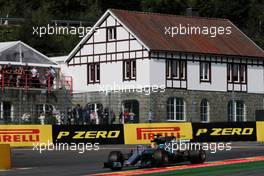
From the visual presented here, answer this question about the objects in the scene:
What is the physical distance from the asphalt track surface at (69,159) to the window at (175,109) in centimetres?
1674

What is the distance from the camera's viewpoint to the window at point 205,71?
2349 inches

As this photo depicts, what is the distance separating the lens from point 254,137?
38.4 meters

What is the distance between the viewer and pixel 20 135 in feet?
121

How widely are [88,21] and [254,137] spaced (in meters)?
45.1

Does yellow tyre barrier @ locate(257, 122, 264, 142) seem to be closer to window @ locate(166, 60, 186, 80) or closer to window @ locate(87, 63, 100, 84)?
window @ locate(166, 60, 186, 80)

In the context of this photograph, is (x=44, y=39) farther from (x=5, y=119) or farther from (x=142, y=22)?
(x=5, y=119)

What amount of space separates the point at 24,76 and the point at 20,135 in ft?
45.1

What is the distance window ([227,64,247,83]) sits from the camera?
201 feet

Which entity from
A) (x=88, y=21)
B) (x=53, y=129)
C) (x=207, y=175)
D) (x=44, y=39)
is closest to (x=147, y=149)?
(x=207, y=175)
